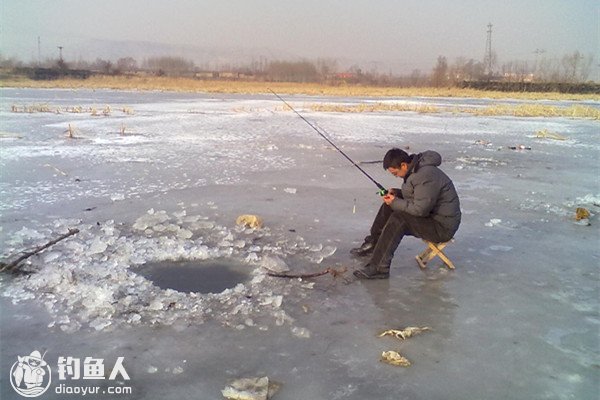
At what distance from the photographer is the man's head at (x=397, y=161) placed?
4.81 m

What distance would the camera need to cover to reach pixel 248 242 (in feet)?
19.5

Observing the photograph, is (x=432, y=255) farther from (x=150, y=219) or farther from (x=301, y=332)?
(x=150, y=219)

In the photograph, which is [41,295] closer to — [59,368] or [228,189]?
[59,368]

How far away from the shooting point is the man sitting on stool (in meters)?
4.82

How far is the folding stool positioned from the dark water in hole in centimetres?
179

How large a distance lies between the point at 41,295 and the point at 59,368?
4.15 feet

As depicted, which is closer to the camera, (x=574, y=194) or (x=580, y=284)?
(x=580, y=284)

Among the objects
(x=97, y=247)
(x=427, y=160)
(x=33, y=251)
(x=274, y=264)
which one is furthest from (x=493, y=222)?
(x=33, y=251)

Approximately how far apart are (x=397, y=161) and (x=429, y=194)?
0.43m

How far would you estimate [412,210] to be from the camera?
15.7 ft

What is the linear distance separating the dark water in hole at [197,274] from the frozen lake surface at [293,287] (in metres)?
0.07

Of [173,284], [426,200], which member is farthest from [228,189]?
[426,200]

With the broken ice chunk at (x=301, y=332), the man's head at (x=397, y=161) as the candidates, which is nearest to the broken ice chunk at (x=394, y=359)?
the broken ice chunk at (x=301, y=332)

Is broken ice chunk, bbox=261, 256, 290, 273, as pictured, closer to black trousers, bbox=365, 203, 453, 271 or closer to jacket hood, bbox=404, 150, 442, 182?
black trousers, bbox=365, 203, 453, 271
